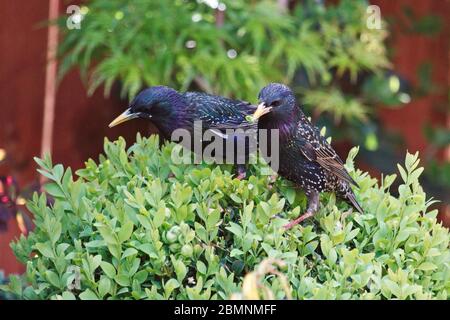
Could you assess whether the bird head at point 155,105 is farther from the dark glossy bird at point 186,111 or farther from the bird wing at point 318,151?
the bird wing at point 318,151

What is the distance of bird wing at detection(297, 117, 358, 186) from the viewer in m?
2.07

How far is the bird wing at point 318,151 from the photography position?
6.81 ft

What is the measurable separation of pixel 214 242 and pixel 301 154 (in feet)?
1.24

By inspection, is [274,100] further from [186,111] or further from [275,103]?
[186,111]

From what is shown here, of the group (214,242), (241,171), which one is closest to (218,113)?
(241,171)

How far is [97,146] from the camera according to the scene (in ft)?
15.6

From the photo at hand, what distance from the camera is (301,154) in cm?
207

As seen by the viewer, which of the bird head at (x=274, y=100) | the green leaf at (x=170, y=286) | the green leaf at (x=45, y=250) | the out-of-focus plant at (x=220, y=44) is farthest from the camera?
the out-of-focus plant at (x=220, y=44)

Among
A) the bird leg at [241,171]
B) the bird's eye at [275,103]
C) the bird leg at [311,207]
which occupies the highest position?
the bird's eye at [275,103]

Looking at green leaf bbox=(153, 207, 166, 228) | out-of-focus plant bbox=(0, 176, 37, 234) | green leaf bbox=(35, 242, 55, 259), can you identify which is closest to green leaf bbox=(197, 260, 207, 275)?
green leaf bbox=(153, 207, 166, 228)

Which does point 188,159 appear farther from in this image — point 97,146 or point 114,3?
point 97,146

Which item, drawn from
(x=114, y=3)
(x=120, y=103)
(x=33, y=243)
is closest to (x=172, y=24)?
(x=114, y=3)

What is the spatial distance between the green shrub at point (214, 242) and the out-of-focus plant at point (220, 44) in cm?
170

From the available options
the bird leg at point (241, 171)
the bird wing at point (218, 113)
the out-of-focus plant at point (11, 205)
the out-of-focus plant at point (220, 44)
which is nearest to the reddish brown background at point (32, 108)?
the out-of-focus plant at point (220, 44)
